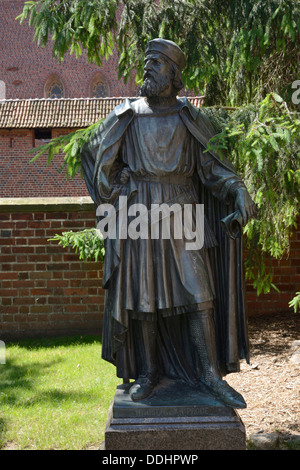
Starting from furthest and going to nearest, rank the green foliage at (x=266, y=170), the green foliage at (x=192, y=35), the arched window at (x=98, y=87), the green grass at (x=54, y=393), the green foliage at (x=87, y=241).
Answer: the arched window at (x=98, y=87)
the green foliage at (x=87, y=241)
the green foliage at (x=192, y=35)
the green foliage at (x=266, y=170)
the green grass at (x=54, y=393)

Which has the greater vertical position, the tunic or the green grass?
the tunic

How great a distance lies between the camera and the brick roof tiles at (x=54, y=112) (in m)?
17.0

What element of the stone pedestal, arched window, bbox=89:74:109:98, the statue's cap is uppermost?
arched window, bbox=89:74:109:98

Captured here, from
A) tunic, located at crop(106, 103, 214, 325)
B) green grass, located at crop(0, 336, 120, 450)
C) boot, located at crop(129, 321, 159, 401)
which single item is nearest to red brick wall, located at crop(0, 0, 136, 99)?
green grass, located at crop(0, 336, 120, 450)

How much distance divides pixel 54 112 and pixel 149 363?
15.6 metres

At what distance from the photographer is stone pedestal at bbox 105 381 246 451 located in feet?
9.20

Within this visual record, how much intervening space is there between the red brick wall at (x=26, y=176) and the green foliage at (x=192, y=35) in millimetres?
12049

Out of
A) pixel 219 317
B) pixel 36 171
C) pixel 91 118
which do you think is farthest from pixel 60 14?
pixel 36 171

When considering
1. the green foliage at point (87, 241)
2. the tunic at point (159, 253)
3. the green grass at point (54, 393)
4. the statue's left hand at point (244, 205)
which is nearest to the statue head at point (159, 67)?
the tunic at point (159, 253)

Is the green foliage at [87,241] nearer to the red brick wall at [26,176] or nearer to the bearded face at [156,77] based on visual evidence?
the bearded face at [156,77]

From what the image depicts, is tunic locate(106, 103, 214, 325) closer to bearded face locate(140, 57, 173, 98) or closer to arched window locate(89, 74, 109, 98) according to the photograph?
bearded face locate(140, 57, 173, 98)

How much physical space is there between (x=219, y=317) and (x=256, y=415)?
1663 mm

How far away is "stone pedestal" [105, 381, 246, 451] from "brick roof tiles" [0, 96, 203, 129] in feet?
48.1

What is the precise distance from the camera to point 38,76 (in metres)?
26.0
